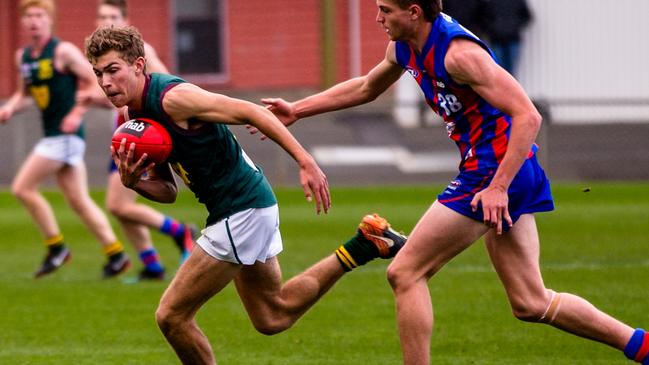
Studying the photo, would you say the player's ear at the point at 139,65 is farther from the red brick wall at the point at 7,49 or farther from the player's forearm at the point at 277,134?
the red brick wall at the point at 7,49

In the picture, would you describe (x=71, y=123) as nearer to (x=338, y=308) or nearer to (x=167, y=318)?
(x=338, y=308)

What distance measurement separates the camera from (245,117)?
236 inches

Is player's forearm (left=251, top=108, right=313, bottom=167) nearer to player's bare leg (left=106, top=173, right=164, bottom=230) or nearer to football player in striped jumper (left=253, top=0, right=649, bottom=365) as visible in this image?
football player in striped jumper (left=253, top=0, right=649, bottom=365)

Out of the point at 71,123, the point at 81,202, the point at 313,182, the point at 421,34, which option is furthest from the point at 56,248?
the point at 421,34

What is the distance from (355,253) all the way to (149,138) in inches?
58.3

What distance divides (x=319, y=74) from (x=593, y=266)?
15.1 metres

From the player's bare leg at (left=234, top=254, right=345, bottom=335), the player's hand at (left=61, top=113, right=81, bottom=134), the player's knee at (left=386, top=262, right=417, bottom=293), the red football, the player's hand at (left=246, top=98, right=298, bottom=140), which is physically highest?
the red football

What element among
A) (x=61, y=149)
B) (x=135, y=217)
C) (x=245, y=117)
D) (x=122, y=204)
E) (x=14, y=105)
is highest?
(x=245, y=117)

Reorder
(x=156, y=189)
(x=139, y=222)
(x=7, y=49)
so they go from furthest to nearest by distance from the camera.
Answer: (x=7, y=49) < (x=139, y=222) < (x=156, y=189)

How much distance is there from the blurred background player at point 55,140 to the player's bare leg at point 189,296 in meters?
4.90

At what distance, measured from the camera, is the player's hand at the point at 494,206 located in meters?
5.84

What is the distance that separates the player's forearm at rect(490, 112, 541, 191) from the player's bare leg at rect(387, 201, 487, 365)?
32 cm

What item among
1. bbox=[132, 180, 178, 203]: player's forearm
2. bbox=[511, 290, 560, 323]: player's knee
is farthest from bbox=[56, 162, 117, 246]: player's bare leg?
bbox=[511, 290, 560, 323]: player's knee

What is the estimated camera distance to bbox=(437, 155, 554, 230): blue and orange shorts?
6082 millimetres
